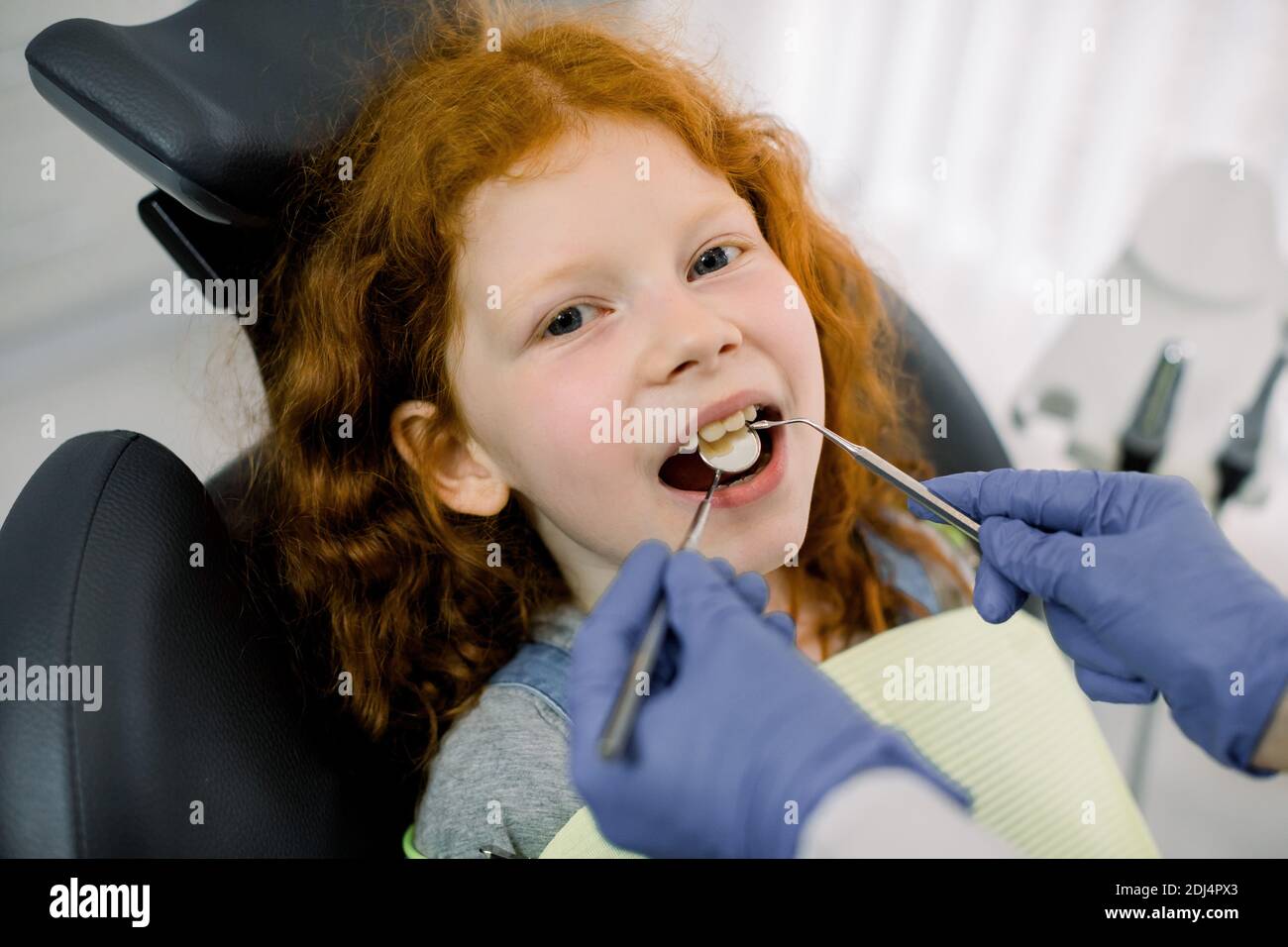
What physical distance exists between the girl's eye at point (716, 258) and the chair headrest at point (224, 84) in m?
0.38

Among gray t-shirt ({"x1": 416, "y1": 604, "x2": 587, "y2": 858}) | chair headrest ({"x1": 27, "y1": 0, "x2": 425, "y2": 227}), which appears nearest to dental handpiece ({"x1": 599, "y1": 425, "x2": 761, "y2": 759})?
gray t-shirt ({"x1": 416, "y1": 604, "x2": 587, "y2": 858})

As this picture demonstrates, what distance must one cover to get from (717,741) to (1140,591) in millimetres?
379

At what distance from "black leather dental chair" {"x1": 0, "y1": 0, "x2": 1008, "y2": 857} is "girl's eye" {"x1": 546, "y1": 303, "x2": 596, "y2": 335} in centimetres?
29

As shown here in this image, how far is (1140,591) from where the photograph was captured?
2.65 feet

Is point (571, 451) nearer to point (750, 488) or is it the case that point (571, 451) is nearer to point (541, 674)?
point (750, 488)

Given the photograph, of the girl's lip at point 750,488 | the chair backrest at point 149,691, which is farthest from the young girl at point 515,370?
the chair backrest at point 149,691

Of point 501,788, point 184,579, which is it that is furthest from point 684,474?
point 184,579

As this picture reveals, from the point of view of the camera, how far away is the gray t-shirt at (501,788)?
949 millimetres

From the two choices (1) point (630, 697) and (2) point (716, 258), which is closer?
(1) point (630, 697)

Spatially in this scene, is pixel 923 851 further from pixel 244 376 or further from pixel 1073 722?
pixel 244 376

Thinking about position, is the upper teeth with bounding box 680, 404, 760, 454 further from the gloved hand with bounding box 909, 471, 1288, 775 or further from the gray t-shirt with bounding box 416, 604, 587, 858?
the gray t-shirt with bounding box 416, 604, 587, 858

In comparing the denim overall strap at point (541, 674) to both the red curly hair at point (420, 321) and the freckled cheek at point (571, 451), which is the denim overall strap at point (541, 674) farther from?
the freckled cheek at point (571, 451)

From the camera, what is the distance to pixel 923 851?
0.60 m
